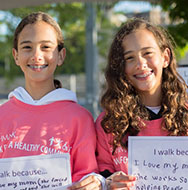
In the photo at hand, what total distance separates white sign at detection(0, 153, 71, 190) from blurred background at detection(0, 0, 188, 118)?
1.02 meters

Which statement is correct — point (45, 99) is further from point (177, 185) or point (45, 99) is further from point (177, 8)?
point (177, 8)

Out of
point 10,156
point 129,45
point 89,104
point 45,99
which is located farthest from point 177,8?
point 89,104

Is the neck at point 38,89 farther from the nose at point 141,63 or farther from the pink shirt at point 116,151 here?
the nose at point 141,63

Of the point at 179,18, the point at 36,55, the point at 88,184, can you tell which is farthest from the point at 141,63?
the point at 179,18

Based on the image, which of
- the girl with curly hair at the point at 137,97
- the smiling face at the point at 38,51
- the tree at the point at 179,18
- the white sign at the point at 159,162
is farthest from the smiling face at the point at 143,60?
the tree at the point at 179,18

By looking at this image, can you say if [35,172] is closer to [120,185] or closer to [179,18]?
[120,185]

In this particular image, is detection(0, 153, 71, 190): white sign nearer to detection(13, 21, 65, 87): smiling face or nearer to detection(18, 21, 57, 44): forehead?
detection(13, 21, 65, 87): smiling face

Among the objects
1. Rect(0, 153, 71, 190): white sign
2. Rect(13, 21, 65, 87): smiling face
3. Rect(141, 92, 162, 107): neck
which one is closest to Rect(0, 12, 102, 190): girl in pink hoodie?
Rect(13, 21, 65, 87): smiling face

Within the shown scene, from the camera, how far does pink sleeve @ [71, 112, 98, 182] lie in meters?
1.98

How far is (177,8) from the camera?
11.9 ft

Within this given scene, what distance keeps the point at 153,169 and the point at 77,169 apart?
0.47 metres

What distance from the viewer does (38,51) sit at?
6.77 feet

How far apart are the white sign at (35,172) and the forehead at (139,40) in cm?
78

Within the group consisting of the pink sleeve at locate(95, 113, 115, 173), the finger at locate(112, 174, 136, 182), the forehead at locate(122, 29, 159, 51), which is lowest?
the finger at locate(112, 174, 136, 182)
